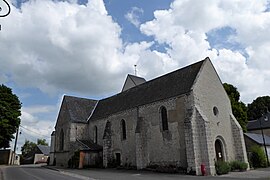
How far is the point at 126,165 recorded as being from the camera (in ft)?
86.0

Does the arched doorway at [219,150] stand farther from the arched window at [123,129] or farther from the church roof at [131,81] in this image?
the church roof at [131,81]

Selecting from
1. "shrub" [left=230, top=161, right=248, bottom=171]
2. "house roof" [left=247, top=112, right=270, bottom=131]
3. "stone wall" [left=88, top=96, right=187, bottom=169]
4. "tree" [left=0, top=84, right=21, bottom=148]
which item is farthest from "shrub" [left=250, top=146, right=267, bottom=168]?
"tree" [left=0, top=84, right=21, bottom=148]

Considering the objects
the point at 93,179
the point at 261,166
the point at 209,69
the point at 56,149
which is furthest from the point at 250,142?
the point at 56,149

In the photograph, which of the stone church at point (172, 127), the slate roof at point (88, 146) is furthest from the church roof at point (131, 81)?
the slate roof at point (88, 146)

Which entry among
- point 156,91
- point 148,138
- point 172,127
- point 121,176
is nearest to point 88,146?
point 148,138

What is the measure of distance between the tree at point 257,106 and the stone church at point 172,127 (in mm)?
33297

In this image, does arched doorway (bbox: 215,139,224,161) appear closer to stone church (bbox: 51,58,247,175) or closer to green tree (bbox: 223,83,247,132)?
stone church (bbox: 51,58,247,175)

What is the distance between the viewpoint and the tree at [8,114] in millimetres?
37625

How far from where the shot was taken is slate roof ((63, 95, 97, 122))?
34.0m

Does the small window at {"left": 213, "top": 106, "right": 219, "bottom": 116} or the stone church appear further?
the small window at {"left": 213, "top": 106, "right": 219, "bottom": 116}

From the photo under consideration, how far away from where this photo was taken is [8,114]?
3878 centimetres

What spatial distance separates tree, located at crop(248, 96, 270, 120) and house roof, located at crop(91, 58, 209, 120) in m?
35.0

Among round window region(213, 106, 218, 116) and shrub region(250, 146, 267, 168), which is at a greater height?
round window region(213, 106, 218, 116)

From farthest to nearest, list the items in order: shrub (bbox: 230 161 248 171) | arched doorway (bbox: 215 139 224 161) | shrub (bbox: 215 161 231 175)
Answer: arched doorway (bbox: 215 139 224 161), shrub (bbox: 230 161 248 171), shrub (bbox: 215 161 231 175)
